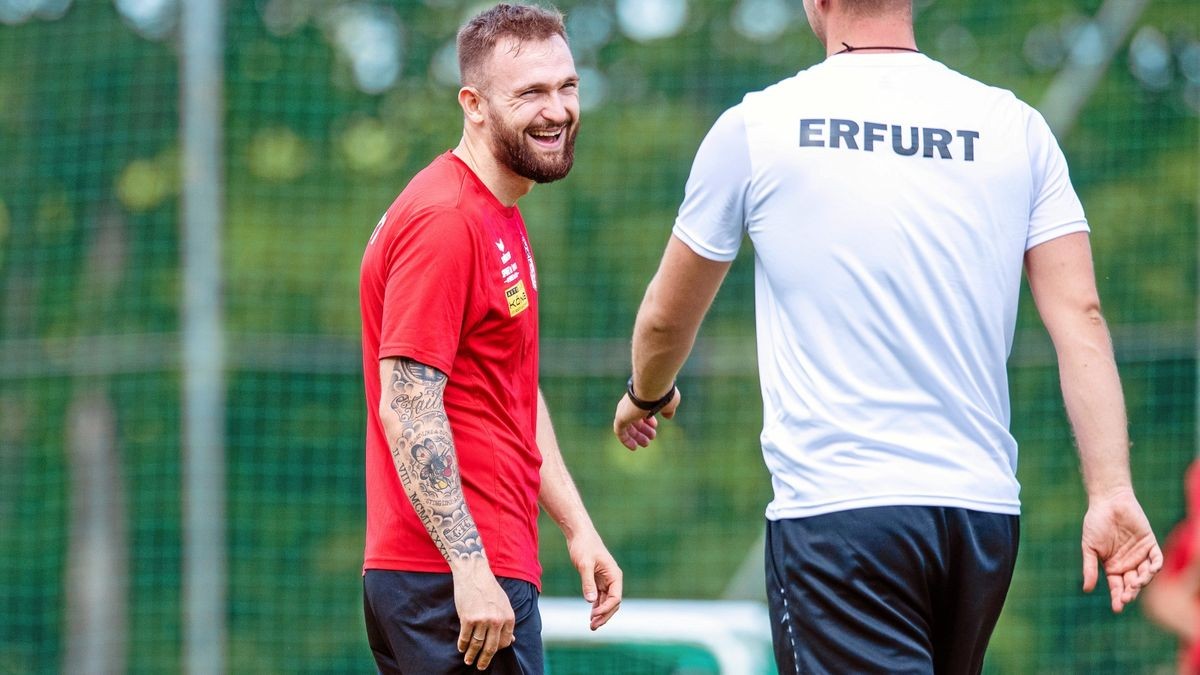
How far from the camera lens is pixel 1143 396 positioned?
9.16 m

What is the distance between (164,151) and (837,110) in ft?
26.8

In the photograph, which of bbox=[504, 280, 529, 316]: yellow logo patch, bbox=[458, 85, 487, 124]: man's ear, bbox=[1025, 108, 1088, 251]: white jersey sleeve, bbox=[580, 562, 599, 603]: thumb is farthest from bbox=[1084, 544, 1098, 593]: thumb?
bbox=[458, 85, 487, 124]: man's ear

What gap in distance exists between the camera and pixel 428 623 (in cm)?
303

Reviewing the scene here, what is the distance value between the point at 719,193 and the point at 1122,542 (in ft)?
2.87

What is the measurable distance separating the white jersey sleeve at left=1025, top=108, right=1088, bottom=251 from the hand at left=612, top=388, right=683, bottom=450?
0.86 meters

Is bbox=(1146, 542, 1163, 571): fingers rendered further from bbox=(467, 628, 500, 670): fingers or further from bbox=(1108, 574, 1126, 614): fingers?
bbox=(467, 628, 500, 670): fingers

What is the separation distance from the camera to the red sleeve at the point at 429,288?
294 centimetres

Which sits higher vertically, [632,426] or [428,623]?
[632,426]

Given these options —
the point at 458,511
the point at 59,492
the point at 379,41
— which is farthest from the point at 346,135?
the point at 458,511

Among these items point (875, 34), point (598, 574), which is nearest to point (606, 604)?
point (598, 574)

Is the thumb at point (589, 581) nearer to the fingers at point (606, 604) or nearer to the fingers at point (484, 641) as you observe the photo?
the fingers at point (606, 604)

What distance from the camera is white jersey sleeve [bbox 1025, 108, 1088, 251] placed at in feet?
9.23

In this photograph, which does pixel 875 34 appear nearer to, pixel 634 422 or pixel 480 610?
pixel 634 422

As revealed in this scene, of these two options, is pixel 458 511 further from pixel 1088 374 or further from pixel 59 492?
pixel 59 492
